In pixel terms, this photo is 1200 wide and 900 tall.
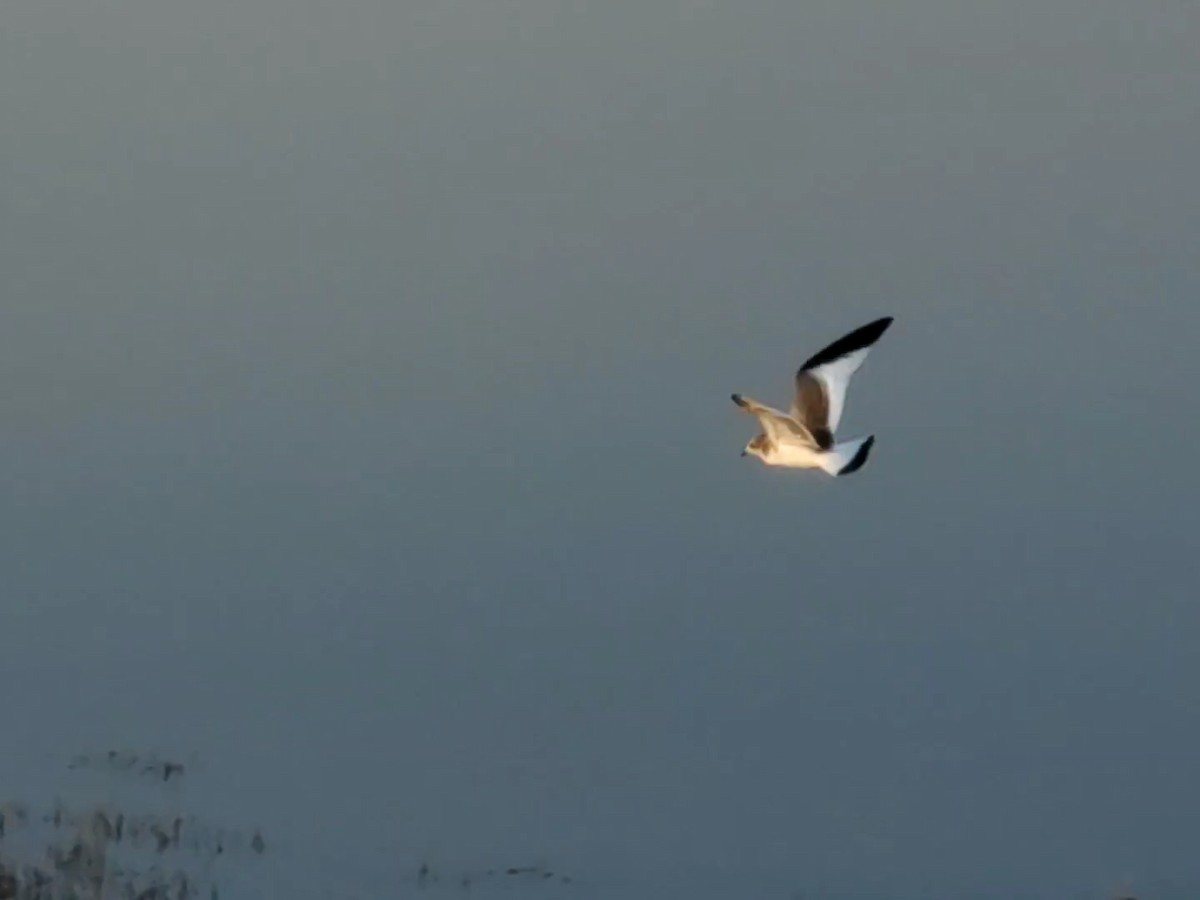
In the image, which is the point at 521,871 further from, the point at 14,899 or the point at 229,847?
the point at 14,899

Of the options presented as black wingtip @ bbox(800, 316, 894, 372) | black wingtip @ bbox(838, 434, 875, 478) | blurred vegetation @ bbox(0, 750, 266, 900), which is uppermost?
black wingtip @ bbox(800, 316, 894, 372)

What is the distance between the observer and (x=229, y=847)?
437 inches

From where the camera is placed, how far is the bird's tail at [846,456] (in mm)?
10344

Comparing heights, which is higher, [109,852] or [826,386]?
[826,386]

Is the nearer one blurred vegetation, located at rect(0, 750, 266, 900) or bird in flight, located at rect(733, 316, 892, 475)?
blurred vegetation, located at rect(0, 750, 266, 900)

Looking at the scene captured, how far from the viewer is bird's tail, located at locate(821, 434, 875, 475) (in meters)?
10.3

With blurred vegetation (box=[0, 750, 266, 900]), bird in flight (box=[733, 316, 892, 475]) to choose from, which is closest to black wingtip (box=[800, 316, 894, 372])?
bird in flight (box=[733, 316, 892, 475])

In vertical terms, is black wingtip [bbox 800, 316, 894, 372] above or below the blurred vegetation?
above

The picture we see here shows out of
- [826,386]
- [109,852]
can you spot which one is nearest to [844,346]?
[826,386]

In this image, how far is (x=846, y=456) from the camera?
1045cm

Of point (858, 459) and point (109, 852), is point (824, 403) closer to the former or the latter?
point (858, 459)

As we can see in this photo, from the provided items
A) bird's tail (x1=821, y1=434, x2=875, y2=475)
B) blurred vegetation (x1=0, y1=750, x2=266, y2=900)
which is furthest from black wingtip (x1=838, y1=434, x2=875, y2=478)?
blurred vegetation (x1=0, y1=750, x2=266, y2=900)

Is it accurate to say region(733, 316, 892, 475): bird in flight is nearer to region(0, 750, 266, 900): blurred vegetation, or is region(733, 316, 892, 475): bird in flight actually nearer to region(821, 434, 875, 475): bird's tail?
region(821, 434, 875, 475): bird's tail

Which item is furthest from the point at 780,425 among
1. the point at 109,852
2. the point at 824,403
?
the point at 109,852
